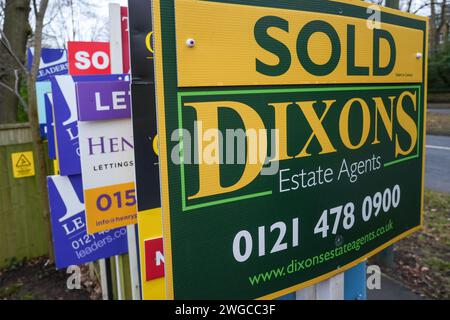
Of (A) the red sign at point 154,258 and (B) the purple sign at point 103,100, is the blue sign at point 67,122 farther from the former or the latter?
A: (A) the red sign at point 154,258

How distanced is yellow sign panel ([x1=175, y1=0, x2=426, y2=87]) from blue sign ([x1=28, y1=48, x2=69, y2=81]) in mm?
4200

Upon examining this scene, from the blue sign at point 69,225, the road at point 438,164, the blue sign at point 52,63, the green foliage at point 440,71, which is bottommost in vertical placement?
the road at point 438,164

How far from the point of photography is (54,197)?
257cm

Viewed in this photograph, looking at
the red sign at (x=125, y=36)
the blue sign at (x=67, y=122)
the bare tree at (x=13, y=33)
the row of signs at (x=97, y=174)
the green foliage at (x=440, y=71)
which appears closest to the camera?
the row of signs at (x=97, y=174)

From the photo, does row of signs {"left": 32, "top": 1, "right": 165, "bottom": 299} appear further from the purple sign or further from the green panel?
the green panel

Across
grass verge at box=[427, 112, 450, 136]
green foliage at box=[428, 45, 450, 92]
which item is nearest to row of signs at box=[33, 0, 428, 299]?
grass verge at box=[427, 112, 450, 136]

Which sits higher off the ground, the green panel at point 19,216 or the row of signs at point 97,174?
the row of signs at point 97,174

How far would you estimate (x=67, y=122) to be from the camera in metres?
2.59

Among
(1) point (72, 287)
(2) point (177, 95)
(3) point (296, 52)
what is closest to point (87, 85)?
(2) point (177, 95)

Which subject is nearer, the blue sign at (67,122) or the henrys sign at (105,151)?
the henrys sign at (105,151)

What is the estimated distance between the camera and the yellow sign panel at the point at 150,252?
161 cm

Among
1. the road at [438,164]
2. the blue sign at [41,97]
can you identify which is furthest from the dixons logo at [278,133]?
the road at [438,164]

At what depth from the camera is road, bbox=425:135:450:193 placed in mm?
7676

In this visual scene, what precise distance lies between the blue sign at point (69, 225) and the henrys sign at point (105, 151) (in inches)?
15.1
